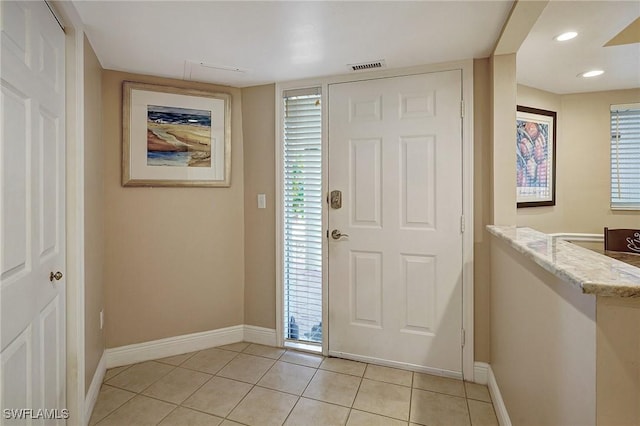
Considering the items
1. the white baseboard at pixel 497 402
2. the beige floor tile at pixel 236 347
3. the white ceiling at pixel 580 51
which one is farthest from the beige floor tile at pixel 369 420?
the white ceiling at pixel 580 51

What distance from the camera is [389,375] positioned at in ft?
7.70

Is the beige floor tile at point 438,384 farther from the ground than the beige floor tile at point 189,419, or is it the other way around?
the beige floor tile at point 438,384

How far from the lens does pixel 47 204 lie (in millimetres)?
1483

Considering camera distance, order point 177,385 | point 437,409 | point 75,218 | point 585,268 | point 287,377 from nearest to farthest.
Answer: point 585,268 < point 75,218 < point 437,409 < point 177,385 < point 287,377

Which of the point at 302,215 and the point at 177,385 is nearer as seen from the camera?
the point at 177,385

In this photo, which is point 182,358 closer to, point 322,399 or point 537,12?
point 322,399

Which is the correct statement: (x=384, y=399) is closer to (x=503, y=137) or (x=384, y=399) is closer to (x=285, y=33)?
(x=503, y=137)

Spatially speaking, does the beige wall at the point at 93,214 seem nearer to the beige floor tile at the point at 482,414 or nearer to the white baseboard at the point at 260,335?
the white baseboard at the point at 260,335

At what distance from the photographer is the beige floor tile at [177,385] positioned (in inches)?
82.4

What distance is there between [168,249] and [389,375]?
6.21 feet

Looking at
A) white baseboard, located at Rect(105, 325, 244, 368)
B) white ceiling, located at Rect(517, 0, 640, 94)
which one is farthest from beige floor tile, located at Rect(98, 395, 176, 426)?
white ceiling, located at Rect(517, 0, 640, 94)

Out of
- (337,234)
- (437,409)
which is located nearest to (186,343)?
(337,234)

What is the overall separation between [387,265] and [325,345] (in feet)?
2.67

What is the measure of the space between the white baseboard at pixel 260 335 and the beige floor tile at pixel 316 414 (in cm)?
80
